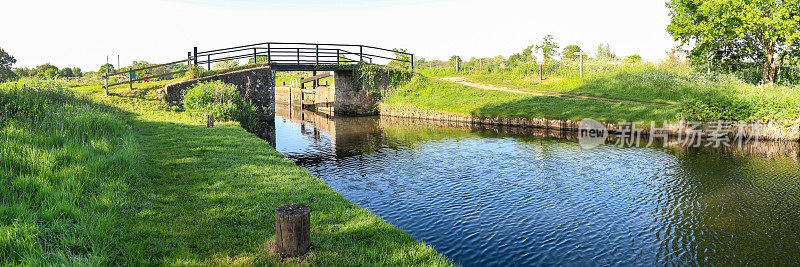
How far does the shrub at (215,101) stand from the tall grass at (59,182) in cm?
784

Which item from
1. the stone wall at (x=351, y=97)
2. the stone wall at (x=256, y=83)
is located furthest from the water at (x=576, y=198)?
the stone wall at (x=351, y=97)

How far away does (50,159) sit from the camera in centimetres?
762

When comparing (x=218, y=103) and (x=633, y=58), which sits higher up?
(x=633, y=58)

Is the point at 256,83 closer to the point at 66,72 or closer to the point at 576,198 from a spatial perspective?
the point at 576,198

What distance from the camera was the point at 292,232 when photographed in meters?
5.38

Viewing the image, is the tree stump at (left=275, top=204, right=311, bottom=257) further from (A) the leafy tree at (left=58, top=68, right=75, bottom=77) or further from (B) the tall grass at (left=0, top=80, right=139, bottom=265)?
(A) the leafy tree at (left=58, top=68, right=75, bottom=77)

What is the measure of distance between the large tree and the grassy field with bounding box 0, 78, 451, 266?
1072 inches

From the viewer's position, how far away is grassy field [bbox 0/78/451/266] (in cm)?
527

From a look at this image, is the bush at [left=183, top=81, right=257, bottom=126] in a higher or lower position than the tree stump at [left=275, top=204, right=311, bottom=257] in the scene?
higher

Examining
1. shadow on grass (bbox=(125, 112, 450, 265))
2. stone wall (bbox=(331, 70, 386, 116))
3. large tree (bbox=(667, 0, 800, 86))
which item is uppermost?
large tree (bbox=(667, 0, 800, 86))

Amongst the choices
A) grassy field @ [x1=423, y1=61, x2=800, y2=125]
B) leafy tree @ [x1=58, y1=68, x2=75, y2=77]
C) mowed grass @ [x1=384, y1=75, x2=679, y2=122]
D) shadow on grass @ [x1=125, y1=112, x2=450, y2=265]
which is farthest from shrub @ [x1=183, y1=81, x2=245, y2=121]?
leafy tree @ [x1=58, y1=68, x2=75, y2=77]

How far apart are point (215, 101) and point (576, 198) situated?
1658 cm

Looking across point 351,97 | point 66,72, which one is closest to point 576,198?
point 351,97

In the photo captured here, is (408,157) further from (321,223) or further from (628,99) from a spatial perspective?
(628,99)
